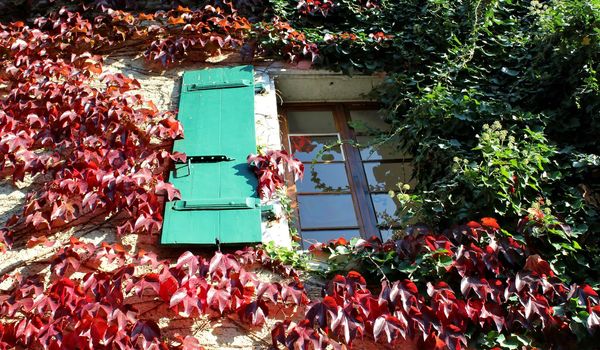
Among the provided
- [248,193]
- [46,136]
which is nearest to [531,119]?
[248,193]

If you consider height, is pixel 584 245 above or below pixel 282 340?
above

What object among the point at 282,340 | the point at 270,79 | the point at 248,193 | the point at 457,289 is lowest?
the point at 282,340

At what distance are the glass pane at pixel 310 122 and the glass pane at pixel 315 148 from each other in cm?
8

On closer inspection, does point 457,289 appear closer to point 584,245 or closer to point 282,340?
point 584,245

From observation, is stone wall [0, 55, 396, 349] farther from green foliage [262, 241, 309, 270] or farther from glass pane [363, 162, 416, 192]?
glass pane [363, 162, 416, 192]

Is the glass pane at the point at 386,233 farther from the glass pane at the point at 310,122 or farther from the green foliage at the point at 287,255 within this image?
the glass pane at the point at 310,122

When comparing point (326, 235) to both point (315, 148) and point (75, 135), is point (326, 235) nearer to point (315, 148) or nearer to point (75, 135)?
point (315, 148)

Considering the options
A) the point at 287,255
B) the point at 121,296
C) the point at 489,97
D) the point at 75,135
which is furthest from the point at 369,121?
the point at 121,296

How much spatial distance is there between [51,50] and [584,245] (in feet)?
11.1

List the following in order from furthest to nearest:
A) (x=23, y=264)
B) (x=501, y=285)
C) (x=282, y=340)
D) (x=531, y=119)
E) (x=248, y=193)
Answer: (x=531, y=119)
(x=248, y=193)
(x=23, y=264)
(x=501, y=285)
(x=282, y=340)

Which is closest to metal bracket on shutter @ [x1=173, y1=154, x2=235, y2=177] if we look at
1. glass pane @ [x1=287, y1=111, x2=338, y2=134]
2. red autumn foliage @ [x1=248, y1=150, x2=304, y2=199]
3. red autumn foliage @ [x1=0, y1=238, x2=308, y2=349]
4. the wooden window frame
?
red autumn foliage @ [x1=248, y1=150, x2=304, y2=199]

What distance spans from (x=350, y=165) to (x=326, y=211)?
404 mm

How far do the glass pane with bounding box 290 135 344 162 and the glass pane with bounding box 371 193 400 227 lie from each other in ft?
1.25

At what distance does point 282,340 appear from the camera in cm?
254
